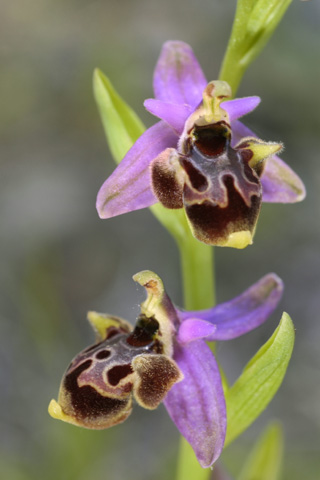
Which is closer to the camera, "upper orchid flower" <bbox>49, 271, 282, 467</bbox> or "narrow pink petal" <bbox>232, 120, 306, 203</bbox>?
"upper orchid flower" <bbox>49, 271, 282, 467</bbox>

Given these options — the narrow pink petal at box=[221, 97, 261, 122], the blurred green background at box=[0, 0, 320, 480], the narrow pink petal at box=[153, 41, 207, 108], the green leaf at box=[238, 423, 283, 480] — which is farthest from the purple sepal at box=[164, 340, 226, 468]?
the blurred green background at box=[0, 0, 320, 480]

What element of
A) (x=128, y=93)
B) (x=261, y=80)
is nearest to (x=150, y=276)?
(x=128, y=93)

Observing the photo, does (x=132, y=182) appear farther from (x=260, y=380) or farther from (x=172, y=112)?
(x=260, y=380)

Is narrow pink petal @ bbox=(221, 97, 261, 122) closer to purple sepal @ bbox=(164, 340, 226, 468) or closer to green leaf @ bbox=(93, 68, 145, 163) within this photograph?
green leaf @ bbox=(93, 68, 145, 163)

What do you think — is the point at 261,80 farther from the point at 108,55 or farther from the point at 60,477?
the point at 60,477

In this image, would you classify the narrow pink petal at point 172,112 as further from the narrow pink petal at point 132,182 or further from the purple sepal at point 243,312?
the purple sepal at point 243,312

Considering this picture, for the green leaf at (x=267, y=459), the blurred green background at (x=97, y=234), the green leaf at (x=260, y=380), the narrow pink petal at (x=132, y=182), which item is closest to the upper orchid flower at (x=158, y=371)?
the green leaf at (x=260, y=380)
